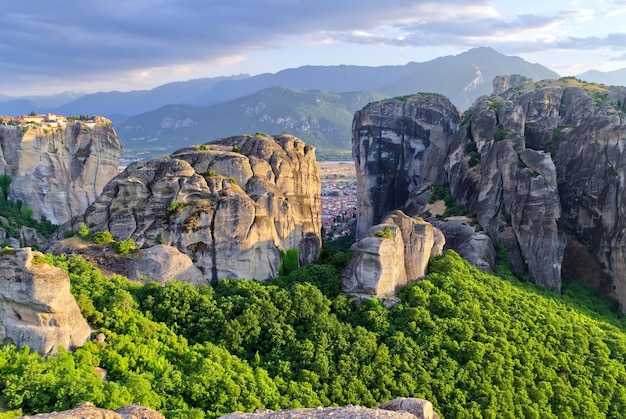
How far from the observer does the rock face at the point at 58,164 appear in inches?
1994

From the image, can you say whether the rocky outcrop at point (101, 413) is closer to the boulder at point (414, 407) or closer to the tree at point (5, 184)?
the boulder at point (414, 407)

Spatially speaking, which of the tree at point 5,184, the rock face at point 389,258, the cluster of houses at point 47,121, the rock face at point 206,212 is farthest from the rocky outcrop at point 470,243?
the tree at point 5,184

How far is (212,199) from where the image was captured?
93.5 ft

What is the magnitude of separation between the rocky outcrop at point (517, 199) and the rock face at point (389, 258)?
11.7 meters

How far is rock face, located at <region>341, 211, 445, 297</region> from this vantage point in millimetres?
26594

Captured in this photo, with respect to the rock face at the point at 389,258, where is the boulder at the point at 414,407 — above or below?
below

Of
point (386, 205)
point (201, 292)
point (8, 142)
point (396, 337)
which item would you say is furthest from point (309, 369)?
point (8, 142)

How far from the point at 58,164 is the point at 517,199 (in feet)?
146

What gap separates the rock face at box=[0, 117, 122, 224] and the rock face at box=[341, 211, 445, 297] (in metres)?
37.4

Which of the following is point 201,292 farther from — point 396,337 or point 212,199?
point 396,337

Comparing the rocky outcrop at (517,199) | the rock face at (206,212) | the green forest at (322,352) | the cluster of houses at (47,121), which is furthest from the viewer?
the cluster of houses at (47,121)

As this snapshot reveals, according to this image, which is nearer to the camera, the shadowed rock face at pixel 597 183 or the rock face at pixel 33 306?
the rock face at pixel 33 306

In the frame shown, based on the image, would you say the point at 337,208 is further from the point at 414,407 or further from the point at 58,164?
the point at 414,407

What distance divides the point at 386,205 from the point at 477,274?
2935 cm
